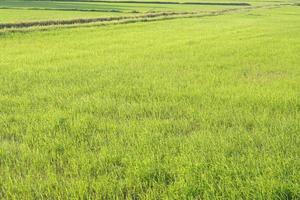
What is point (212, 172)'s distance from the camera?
4680mm

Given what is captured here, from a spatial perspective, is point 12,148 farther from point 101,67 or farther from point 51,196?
point 101,67

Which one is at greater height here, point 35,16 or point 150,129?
point 150,129

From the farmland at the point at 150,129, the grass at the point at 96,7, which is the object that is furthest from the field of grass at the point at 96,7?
the farmland at the point at 150,129

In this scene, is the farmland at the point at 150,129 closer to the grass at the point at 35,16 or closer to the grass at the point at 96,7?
the grass at the point at 35,16

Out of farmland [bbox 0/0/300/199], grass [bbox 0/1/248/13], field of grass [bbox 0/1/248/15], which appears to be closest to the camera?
farmland [bbox 0/0/300/199]

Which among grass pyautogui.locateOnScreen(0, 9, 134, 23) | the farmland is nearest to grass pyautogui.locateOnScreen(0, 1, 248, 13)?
grass pyautogui.locateOnScreen(0, 9, 134, 23)

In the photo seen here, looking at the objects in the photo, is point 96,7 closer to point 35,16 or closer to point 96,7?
point 96,7

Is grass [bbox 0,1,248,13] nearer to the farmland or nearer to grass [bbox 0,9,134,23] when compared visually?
grass [bbox 0,9,134,23]

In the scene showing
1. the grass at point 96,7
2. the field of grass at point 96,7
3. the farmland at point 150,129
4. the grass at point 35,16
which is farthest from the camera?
the grass at point 96,7

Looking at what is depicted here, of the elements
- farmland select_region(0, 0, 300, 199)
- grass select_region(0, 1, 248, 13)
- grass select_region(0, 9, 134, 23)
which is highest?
farmland select_region(0, 0, 300, 199)

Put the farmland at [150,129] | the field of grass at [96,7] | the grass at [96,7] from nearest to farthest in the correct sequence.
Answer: the farmland at [150,129] < the field of grass at [96,7] < the grass at [96,7]

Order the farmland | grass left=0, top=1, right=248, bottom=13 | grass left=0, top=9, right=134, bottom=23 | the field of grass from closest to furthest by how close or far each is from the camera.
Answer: the farmland
grass left=0, top=9, right=134, bottom=23
the field of grass
grass left=0, top=1, right=248, bottom=13

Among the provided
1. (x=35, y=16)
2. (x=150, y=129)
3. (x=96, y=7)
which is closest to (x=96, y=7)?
(x=96, y=7)

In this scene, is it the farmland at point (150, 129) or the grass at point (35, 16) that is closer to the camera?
the farmland at point (150, 129)
